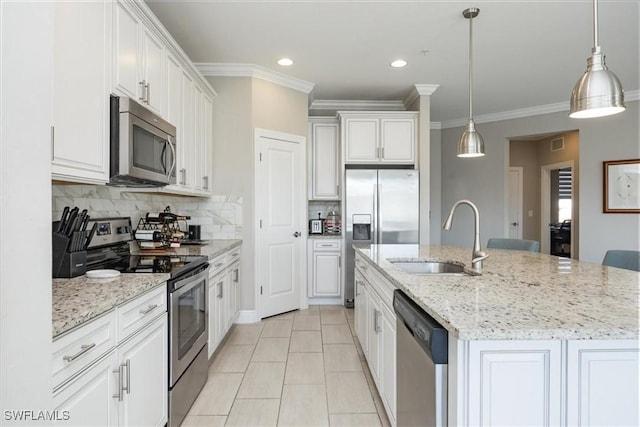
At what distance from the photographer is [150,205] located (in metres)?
2.99

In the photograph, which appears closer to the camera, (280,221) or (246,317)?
(246,317)

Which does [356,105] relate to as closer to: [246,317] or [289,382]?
[246,317]

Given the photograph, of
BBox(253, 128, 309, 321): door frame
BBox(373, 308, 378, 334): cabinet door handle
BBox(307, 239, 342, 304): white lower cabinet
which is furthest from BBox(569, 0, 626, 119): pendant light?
BBox(307, 239, 342, 304): white lower cabinet

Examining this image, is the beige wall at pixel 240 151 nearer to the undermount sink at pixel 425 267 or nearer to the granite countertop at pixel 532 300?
the undermount sink at pixel 425 267

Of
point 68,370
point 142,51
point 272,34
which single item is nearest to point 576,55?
point 272,34

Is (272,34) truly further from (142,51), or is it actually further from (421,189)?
(421,189)

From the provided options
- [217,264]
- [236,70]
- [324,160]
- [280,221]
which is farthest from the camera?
[324,160]

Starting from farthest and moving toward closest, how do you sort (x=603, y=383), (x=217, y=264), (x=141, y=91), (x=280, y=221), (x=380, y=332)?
(x=280, y=221) → (x=217, y=264) → (x=141, y=91) → (x=380, y=332) → (x=603, y=383)

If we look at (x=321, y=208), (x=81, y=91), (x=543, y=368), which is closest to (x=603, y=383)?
(x=543, y=368)

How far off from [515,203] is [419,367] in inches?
269

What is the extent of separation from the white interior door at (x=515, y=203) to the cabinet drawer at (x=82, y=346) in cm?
719

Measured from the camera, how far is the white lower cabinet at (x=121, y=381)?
1.05m

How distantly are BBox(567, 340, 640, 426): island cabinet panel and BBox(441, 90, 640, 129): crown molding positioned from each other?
519 centimetres

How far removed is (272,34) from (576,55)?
10.1ft
